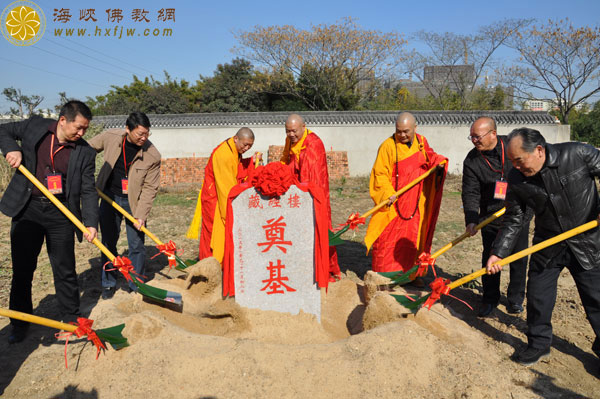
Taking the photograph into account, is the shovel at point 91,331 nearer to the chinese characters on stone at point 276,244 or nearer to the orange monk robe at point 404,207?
the chinese characters on stone at point 276,244

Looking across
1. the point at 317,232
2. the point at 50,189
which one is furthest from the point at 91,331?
the point at 317,232

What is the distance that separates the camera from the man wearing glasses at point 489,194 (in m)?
4.30

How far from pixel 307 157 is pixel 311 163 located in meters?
0.09

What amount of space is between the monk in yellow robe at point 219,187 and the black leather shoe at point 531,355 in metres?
3.17

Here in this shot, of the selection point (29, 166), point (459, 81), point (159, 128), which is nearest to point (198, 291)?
point (29, 166)

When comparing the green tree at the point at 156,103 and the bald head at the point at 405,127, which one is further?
the green tree at the point at 156,103

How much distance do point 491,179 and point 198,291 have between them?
3.25m

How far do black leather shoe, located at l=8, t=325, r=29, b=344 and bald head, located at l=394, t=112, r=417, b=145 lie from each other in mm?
4418

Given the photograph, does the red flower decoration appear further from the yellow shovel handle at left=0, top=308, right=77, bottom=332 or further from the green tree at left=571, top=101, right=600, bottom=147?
the green tree at left=571, top=101, right=600, bottom=147

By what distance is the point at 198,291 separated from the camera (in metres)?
4.58

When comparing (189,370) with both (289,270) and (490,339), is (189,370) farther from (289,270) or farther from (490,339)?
(490,339)

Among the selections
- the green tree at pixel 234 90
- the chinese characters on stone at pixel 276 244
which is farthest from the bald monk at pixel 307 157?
the green tree at pixel 234 90

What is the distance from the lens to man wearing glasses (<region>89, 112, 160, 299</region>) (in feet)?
15.4

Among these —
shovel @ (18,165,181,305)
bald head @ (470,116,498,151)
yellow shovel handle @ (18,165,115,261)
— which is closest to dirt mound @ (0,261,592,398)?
shovel @ (18,165,181,305)
